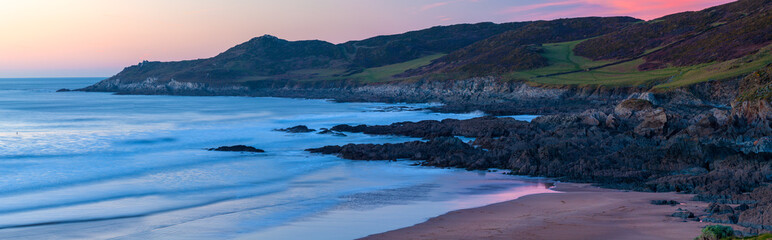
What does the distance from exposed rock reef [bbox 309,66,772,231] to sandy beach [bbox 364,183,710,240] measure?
921mm

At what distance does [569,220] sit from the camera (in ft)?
41.6

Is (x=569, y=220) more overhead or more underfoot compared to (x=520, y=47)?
more underfoot

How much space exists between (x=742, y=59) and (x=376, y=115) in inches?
1186

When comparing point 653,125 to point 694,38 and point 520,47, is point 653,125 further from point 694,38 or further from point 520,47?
point 520,47

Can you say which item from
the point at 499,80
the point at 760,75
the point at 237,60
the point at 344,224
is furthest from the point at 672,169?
the point at 237,60

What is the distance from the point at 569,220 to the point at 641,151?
8943mm

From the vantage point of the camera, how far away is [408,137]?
32.6 meters

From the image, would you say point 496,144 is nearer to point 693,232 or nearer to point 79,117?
point 693,232

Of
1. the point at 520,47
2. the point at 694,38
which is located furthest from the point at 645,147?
the point at 520,47

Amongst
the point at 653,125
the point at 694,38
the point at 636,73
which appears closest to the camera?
the point at 653,125

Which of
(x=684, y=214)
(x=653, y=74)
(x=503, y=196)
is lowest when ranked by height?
(x=503, y=196)

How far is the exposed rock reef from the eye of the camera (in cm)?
1538

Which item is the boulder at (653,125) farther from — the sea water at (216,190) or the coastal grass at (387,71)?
the coastal grass at (387,71)

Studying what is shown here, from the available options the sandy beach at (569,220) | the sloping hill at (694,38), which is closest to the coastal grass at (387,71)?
the sloping hill at (694,38)
